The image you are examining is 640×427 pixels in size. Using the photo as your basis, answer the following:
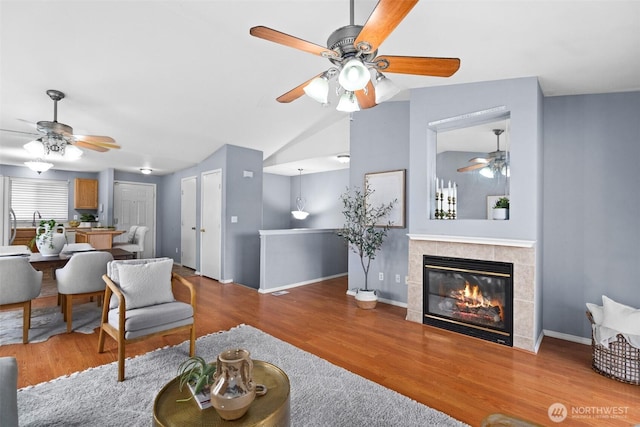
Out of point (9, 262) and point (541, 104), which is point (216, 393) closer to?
point (9, 262)

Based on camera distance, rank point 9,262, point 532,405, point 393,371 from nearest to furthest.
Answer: point 532,405 < point 393,371 < point 9,262

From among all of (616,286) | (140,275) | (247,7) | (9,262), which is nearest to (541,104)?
(616,286)

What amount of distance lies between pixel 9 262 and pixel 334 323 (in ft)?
10.5

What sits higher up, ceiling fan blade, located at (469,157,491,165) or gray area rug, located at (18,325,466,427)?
ceiling fan blade, located at (469,157,491,165)

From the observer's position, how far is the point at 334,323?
3.53m

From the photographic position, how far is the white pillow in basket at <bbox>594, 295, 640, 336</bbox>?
7.66ft

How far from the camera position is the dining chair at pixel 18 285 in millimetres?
2783

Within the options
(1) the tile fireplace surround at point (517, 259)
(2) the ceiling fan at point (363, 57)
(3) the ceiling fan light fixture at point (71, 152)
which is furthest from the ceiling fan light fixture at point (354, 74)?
(3) the ceiling fan light fixture at point (71, 152)

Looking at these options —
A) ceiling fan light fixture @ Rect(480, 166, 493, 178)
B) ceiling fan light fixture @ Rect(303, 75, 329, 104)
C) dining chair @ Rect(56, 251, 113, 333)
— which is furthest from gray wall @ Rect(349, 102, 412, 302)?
dining chair @ Rect(56, 251, 113, 333)

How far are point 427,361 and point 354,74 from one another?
236 centimetres

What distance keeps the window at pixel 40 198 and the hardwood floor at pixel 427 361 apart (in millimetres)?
5927

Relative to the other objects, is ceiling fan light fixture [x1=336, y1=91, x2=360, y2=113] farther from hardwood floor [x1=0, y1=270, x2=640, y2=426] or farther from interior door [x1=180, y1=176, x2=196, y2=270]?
interior door [x1=180, y1=176, x2=196, y2=270]

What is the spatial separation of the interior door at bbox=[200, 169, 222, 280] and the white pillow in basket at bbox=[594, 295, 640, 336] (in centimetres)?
521

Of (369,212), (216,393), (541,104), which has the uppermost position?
(541,104)
